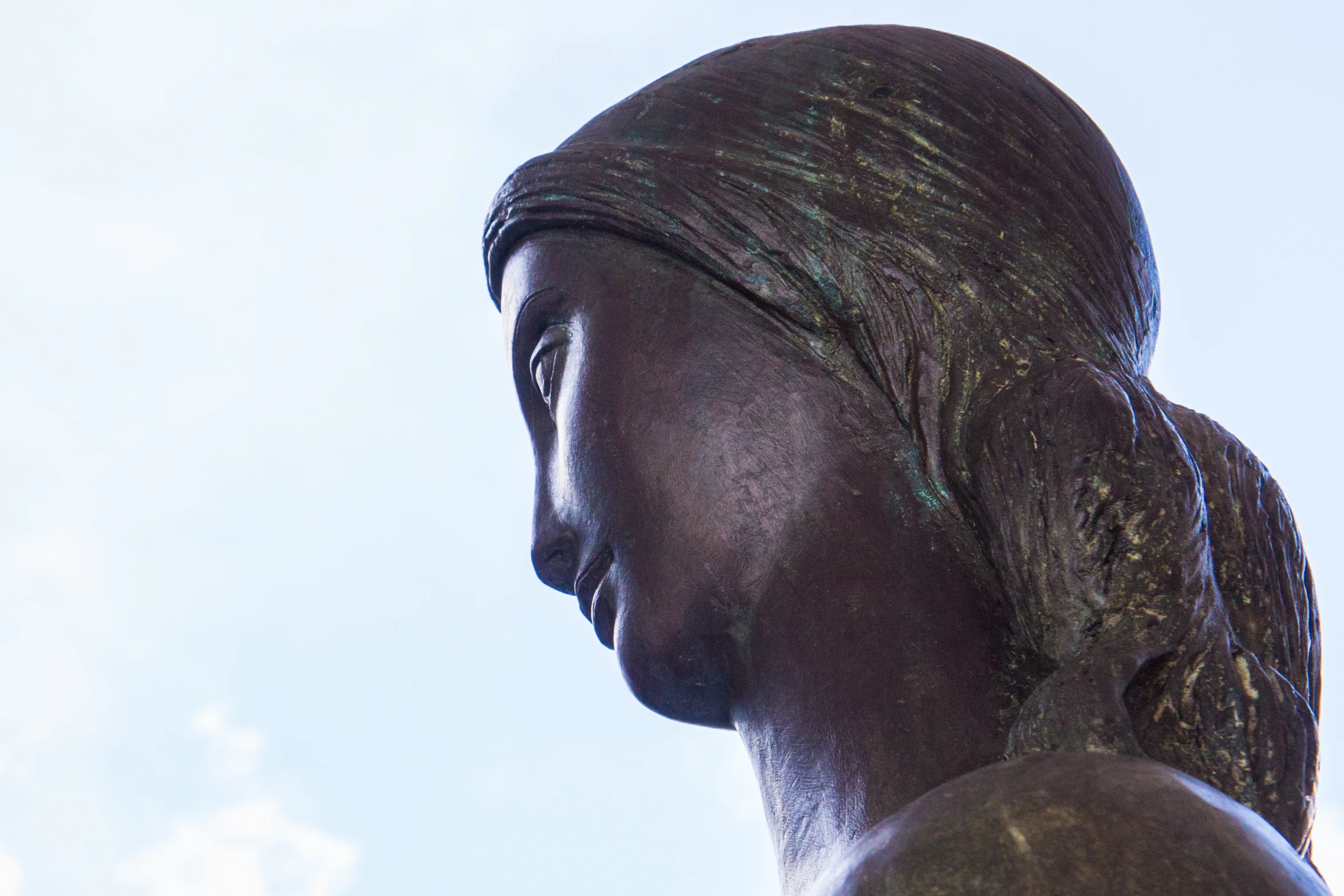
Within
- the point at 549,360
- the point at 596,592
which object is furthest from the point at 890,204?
the point at 596,592

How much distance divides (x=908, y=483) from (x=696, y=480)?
36 cm

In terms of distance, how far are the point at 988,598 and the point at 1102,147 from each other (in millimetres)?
1089

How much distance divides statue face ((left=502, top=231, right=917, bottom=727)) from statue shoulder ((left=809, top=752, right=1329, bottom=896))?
1.93ft

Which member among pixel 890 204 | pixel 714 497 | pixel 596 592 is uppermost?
pixel 890 204

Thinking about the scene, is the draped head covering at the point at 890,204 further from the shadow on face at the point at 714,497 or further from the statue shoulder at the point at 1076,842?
the statue shoulder at the point at 1076,842

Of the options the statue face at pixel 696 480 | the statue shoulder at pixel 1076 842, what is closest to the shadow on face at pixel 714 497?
the statue face at pixel 696 480

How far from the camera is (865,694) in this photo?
2.82 meters

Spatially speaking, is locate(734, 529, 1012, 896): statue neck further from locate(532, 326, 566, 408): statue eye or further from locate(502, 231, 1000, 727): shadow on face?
locate(532, 326, 566, 408): statue eye

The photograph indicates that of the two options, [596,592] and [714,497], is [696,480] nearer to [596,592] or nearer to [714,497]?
[714,497]

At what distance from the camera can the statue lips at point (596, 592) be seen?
3.19 metres

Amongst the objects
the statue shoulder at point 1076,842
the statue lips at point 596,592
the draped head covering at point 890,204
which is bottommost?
the statue lips at point 596,592

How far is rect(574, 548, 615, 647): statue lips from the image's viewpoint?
126 inches

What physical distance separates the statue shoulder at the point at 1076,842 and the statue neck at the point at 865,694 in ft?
1.20

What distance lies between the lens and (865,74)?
3.45m
